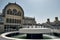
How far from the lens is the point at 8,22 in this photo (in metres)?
22.9

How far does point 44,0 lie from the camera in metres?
14.6

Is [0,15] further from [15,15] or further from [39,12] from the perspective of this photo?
[39,12]

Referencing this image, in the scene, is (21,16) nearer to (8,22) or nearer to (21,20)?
(21,20)

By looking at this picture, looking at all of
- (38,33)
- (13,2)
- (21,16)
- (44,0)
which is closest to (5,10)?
(13,2)

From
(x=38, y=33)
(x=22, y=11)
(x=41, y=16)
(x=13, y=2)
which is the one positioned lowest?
(x=38, y=33)

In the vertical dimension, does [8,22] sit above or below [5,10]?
below

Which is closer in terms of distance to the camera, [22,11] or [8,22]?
[8,22]

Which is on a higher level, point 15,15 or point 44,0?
point 44,0

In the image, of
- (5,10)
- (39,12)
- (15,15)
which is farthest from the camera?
(15,15)

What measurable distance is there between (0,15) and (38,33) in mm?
15507

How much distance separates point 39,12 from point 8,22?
28.1 feet

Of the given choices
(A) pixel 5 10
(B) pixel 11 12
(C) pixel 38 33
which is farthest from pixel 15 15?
(C) pixel 38 33

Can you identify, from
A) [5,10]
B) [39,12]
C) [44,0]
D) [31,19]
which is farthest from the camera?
[31,19]

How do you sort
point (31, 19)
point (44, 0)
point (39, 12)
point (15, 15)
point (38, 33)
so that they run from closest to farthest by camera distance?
1. point (38, 33)
2. point (44, 0)
3. point (39, 12)
4. point (15, 15)
5. point (31, 19)
